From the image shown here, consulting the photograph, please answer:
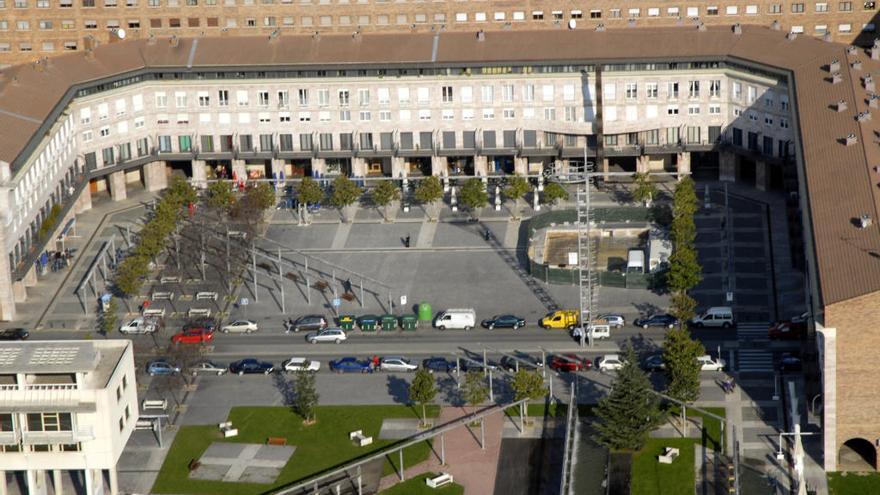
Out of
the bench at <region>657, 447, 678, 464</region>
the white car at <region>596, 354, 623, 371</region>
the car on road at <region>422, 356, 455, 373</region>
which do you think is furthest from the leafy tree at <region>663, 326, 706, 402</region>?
the car on road at <region>422, 356, 455, 373</region>

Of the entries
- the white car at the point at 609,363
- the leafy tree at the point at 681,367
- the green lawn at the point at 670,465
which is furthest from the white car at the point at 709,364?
the green lawn at the point at 670,465

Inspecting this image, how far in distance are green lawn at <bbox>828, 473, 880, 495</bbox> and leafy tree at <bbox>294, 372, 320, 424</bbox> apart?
147 ft

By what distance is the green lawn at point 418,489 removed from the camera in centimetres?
17594

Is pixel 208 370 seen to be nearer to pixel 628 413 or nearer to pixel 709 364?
pixel 628 413

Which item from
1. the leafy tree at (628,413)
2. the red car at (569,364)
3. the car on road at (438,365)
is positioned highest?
the red car at (569,364)

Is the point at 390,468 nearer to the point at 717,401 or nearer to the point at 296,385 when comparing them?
the point at 296,385

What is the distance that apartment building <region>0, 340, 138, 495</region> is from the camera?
172 m

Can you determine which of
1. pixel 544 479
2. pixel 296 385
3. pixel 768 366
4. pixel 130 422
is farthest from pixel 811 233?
pixel 130 422

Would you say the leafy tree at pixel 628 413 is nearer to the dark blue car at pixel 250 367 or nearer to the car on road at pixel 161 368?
the dark blue car at pixel 250 367

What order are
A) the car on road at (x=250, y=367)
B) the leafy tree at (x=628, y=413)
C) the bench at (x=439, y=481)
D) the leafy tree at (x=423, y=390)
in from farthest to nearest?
the car on road at (x=250, y=367) → the leafy tree at (x=423, y=390) → the leafy tree at (x=628, y=413) → the bench at (x=439, y=481)

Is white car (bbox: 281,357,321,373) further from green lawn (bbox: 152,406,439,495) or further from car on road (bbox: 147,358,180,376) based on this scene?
car on road (bbox: 147,358,180,376)

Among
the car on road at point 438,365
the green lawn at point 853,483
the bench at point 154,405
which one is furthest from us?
the car on road at point 438,365

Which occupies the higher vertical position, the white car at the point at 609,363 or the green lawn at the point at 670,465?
the white car at the point at 609,363

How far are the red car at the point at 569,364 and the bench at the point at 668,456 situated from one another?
1718 cm
